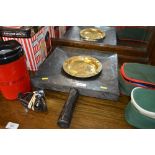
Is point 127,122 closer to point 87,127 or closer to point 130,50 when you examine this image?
point 87,127

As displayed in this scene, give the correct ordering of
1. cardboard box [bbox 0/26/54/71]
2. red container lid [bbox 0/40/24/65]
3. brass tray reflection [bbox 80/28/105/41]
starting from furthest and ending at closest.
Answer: brass tray reflection [bbox 80/28/105/41]
cardboard box [bbox 0/26/54/71]
red container lid [bbox 0/40/24/65]

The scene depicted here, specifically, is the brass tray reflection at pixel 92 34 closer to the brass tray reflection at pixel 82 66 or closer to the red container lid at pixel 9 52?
the brass tray reflection at pixel 82 66

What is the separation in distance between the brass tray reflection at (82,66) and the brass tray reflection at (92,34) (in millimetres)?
180

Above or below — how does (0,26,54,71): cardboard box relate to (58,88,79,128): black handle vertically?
above

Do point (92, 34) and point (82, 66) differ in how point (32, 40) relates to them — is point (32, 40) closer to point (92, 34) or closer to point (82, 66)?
point (82, 66)

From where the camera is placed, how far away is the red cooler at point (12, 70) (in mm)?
555

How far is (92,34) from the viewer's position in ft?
3.30

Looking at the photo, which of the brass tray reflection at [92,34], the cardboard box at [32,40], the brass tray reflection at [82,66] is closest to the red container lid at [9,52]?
the cardboard box at [32,40]

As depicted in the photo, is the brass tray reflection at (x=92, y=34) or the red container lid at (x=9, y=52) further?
the brass tray reflection at (x=92, y=34)

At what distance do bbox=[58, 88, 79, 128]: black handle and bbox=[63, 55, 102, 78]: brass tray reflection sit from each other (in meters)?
0.09

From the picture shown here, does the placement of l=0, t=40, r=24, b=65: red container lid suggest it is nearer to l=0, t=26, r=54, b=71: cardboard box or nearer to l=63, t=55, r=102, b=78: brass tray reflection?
l=0, t=26, r=54, b=71: cardboard box

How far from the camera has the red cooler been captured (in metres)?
0.55

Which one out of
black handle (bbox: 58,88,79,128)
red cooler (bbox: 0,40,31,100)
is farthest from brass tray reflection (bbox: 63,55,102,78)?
red cooler (bbox: 0,40,31,100)

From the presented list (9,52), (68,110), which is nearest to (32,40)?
(9,52)
